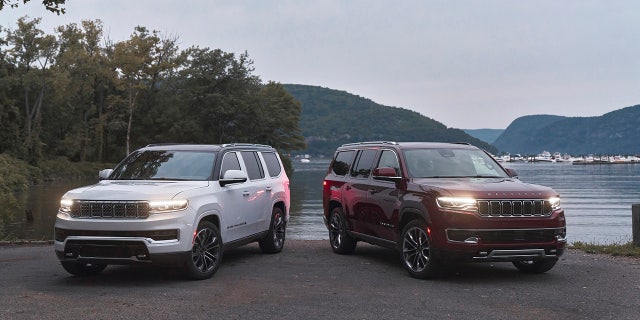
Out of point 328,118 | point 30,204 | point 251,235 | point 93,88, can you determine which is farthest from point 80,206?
point 328,118

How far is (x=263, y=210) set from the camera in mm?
11203

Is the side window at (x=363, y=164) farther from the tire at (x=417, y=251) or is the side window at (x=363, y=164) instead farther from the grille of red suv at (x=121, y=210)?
the grille of red suv at (x=121, y=210)

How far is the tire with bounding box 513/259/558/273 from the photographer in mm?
9422

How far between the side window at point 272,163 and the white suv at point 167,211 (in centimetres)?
63

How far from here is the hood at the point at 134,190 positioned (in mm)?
8164

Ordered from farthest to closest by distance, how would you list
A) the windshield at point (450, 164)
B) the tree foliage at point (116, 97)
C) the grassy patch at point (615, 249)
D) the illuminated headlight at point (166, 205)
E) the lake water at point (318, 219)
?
the tree foliage at point (116, 97) < the lake water at point (318, 219) < the grassy patch at point (615, 249) < the windshield at point (450, 164) < the illuminated headlight at point (166, 205)

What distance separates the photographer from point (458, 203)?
8.43 meters

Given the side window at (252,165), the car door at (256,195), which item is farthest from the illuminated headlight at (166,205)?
the side window at (252,165)

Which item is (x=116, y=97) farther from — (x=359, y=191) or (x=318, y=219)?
(x=359, y=191)

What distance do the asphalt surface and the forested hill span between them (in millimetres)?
155309

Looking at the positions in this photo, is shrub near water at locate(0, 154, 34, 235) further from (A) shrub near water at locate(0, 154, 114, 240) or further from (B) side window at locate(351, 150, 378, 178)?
(B) side window at locate(351, 150, 378, 178)

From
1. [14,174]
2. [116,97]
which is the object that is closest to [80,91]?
[116,97]

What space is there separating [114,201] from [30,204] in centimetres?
3479

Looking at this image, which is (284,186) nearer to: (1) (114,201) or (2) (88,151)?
(1) (114,201)
